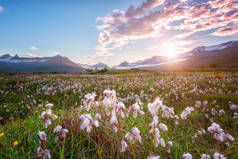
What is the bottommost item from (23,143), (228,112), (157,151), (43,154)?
(228,112)

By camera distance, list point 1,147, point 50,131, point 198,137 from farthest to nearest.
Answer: point 198,137 < point 50,131 < point 1,147

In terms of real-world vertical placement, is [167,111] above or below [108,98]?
below

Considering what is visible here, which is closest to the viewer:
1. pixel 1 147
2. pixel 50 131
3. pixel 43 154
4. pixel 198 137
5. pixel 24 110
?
pixel 43 154

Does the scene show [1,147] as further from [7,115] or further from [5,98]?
[5,98]

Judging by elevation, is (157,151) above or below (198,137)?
above

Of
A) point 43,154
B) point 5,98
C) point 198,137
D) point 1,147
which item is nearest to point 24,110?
point 5,98

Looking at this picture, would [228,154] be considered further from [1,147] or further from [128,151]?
[1,147]

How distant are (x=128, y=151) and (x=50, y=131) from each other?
1.66m

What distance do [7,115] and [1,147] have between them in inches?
170

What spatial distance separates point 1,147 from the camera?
228 cm

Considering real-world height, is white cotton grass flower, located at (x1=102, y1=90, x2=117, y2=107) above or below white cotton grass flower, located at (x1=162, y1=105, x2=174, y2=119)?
above

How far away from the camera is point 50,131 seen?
2523 mm

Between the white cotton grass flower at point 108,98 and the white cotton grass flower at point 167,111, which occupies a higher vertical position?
the white cotton grass flower at point 108,98

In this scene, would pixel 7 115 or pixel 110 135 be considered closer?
pixel 110 135
